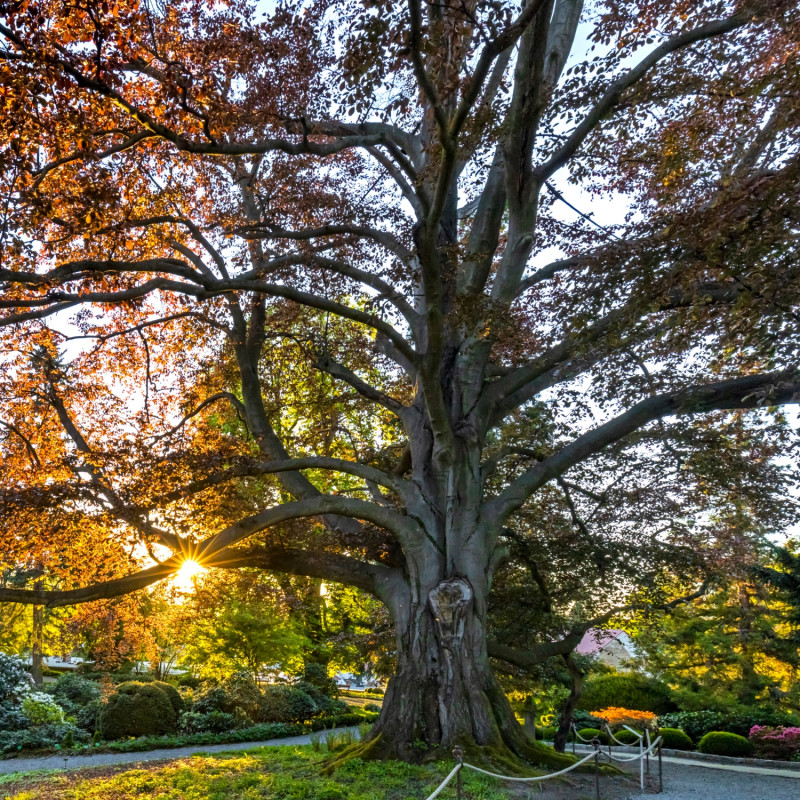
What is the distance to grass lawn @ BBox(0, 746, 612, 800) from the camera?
6.30 m

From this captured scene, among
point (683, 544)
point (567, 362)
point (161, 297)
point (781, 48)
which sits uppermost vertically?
point (781, 48)

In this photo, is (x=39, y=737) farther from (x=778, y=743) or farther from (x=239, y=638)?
(x=778, y=743)

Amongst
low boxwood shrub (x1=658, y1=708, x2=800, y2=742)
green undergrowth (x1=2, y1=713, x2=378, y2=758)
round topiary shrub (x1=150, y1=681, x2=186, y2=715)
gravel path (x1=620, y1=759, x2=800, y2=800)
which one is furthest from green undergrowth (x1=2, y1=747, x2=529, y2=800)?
low boxwood shrub (x1=658, y1=708, x2=800, y2=742)

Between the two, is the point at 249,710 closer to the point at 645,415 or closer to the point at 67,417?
the point at 67,417

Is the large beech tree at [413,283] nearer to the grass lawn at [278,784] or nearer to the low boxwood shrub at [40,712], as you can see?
the grass lawn at [278,784]

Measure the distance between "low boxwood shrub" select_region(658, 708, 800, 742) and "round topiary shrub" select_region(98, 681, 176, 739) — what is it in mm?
13152

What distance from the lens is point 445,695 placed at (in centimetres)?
777

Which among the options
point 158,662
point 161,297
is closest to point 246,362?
point 161,297

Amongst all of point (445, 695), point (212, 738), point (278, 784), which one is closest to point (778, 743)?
point (445, 695)

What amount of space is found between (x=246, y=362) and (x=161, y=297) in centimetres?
232

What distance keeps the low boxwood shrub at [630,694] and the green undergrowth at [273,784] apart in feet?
44.6

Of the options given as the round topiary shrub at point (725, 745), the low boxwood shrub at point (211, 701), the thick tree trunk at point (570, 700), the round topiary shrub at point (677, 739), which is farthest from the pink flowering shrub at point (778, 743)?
the low boxwood shrub at point (211, 701)

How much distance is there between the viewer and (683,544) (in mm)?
11109

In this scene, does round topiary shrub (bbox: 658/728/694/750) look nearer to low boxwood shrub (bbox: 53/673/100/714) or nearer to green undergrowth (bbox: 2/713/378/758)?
green undergrowth (bbox: 2/713/378/758)
